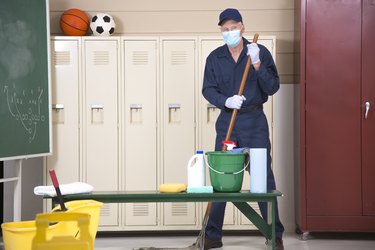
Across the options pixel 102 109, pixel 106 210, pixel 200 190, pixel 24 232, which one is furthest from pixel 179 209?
pixel 24 232

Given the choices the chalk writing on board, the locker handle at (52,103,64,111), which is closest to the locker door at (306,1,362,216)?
the locker handle at (52,103,64,111)

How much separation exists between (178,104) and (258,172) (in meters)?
1.97

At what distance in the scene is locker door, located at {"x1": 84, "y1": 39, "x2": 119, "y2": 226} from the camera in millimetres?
5488

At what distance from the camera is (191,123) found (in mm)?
5512

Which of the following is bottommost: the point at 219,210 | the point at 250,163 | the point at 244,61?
the point at 219,210

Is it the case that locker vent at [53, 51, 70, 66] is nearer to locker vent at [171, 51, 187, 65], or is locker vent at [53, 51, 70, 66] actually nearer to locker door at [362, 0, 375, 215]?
locker vent at [171, 51, 187, 65]

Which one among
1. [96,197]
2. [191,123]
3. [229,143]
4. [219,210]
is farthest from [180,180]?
[96,197]

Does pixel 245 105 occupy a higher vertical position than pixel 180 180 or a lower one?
higher

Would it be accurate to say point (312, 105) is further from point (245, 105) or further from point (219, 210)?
point (219, 210)

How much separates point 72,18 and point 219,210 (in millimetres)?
2067

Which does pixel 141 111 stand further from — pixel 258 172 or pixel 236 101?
pixel 258 172

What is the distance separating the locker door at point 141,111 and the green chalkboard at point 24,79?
0.71 meters

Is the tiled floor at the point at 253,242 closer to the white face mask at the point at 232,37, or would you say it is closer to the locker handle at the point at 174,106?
the locker handle at the point at 174,106

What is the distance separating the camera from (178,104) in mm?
5508
